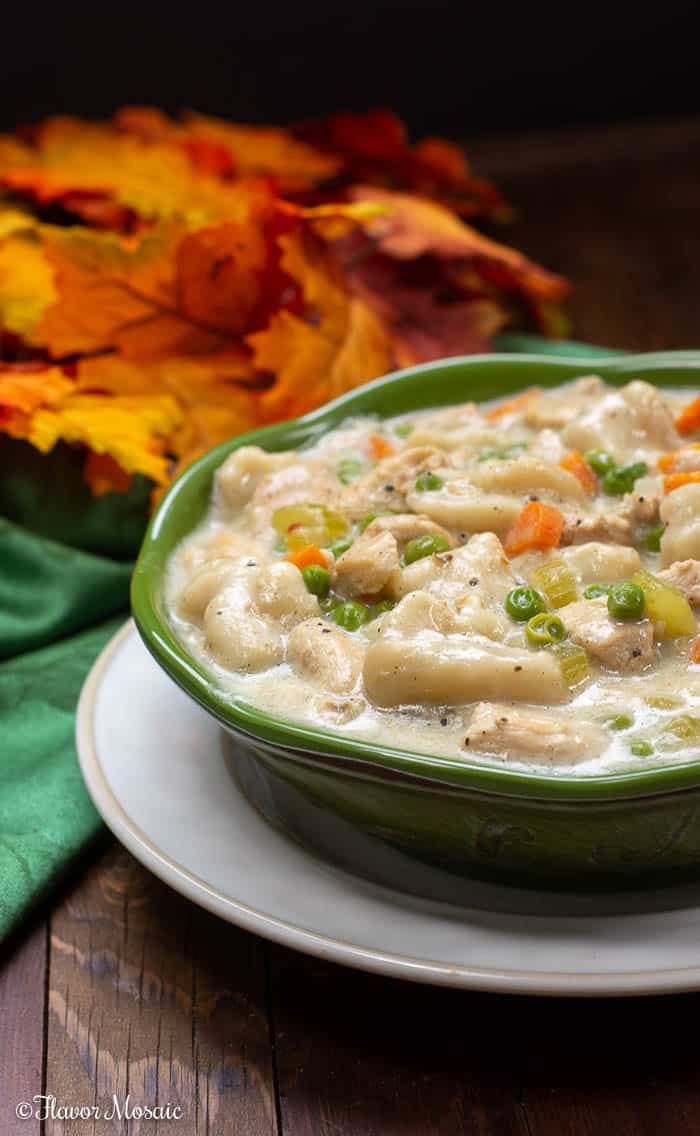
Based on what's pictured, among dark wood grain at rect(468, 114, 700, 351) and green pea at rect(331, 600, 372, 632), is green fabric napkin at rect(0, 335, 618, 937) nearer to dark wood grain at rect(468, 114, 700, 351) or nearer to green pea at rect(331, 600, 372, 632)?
green pea at rect(331, 600, 372, 632)

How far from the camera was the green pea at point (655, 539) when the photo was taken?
2.32 metres

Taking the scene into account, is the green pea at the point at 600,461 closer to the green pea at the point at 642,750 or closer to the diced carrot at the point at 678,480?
the diced carrot at the point at 678,480

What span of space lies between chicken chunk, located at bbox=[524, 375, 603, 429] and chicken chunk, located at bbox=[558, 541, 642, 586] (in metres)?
0.55

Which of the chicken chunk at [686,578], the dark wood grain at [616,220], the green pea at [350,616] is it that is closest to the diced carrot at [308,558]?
the green pea at [350,616]

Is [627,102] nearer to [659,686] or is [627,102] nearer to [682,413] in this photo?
[682,413]

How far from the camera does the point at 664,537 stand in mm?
2238

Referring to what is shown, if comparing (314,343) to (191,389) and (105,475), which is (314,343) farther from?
(105,475)

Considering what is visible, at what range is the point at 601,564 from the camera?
2.19 m

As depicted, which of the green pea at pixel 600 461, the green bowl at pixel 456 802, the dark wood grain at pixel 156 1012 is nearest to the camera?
the green bowl at pixel 456 802

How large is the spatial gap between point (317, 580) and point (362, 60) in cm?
410

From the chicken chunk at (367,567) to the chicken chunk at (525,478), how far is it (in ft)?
0.85

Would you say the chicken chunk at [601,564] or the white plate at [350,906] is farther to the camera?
the chicken chunk at [601,564]

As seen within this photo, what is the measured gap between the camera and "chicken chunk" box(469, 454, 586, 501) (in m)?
2.41

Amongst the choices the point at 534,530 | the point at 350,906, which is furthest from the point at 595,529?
the point at 350,906
